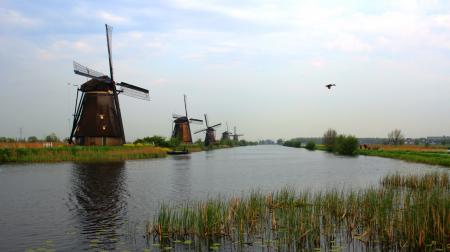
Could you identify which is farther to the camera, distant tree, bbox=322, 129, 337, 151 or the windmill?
distant tree, bbox=322, 129, 337, 151

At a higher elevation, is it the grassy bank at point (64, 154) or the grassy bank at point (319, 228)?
the grassy bank at point (64, 154)

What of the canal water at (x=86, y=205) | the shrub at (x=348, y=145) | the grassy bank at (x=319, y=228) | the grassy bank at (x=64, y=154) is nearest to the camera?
the grassy bank at (x=319, y=228)

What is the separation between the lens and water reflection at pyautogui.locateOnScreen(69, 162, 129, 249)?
483 inches

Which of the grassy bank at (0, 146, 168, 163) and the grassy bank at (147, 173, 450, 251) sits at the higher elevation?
the grassy bank at (0, 146, 168, 163)

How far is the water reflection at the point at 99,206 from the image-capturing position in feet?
40.2

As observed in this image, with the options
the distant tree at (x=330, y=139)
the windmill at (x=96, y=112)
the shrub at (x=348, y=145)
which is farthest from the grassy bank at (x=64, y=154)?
the distant tree at (x=330, y=139)

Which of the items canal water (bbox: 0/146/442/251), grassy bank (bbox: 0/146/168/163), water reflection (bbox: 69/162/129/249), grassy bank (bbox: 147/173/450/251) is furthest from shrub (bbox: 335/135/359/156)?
grassy bank (bbox: 147/173/450/251)

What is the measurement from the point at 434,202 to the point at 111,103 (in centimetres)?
4512

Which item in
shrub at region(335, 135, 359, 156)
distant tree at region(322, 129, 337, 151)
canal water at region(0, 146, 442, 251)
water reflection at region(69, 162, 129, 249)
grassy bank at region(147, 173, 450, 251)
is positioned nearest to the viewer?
grassy bank at region(147, 173, 450, 251)

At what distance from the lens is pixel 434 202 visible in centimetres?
1166

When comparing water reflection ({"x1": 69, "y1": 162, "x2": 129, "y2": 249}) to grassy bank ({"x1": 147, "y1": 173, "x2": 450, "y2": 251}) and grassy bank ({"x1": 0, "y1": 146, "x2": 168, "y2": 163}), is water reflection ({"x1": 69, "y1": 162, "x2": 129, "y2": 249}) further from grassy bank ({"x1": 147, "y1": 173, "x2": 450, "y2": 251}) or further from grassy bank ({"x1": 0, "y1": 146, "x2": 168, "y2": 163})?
grassy bank ({"x1": 0, "y1": 146, "x2": 168, "y2": 163})

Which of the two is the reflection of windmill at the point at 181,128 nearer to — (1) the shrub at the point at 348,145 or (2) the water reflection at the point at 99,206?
(1) the shrub at the point at 348,145

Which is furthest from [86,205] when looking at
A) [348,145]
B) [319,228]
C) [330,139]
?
[330,139]

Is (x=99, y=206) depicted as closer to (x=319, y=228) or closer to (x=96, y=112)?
(x=319, y=228)
